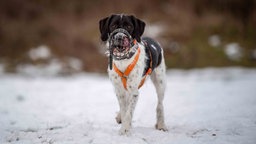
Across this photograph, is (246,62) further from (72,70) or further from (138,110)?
(138,110)

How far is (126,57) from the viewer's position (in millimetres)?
6539

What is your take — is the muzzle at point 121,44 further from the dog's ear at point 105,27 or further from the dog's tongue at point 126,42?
the dog's ear at point 105,27

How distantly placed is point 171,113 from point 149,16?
3022 cm

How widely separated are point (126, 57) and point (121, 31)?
A: 0.51 m

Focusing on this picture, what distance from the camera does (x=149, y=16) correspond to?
3988 centimetres

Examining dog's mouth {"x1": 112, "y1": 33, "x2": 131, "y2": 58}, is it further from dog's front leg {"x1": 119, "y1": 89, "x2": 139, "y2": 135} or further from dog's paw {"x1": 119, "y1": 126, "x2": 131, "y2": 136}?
dog's paw {"x1": 119, "y1": 126, "x2": 131, "y2": 136}

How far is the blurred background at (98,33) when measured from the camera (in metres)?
31.5

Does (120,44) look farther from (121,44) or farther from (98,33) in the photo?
(98,33)

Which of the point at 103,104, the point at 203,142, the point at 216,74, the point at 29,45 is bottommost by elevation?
the point at 203,142

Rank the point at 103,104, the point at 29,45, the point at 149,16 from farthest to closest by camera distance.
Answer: the point at 149,16 → the point at 29,45 → the point at 103,104

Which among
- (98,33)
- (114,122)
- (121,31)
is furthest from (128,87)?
(98,33)

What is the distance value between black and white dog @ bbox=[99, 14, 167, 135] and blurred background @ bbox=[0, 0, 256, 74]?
74.0 feet

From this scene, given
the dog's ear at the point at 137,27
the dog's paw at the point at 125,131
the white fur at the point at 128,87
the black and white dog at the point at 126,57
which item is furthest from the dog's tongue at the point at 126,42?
the dog's paw at the point at 125,131

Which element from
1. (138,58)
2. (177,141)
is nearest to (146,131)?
(177,141)
